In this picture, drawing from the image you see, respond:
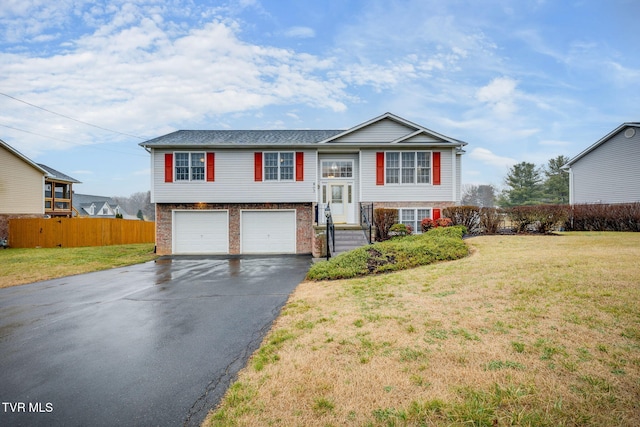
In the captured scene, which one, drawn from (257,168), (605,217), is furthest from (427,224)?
(605,217)

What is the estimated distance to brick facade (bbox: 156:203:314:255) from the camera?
15.1 meters

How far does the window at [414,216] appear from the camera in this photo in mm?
15227

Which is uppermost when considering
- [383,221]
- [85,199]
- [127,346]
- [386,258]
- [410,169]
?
[85,199]

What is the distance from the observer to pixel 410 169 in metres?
15.4

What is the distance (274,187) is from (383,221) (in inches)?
227

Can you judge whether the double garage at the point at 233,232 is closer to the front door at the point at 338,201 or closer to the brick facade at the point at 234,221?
the brick facade at the point at 234,221

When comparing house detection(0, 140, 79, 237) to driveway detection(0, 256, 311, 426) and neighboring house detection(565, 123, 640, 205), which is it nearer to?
driveway detection(0, 256, 311, 426)

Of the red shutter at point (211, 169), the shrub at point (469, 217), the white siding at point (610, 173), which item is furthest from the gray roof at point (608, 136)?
the red shutter at point (211, 169)

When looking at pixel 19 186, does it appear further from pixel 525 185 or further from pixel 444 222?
pixel 525 185

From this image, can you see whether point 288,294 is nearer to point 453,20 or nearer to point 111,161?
point 453,20

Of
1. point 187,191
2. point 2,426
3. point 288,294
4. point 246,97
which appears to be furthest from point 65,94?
point 2,426

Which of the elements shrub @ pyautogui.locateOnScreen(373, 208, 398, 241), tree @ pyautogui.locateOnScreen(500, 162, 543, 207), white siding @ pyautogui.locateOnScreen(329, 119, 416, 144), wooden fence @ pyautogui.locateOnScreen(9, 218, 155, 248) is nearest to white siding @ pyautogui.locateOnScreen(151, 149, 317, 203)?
white siding @ pyautogui.locateOnScreen(329, 119, 416, 144)

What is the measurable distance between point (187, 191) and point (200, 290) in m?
9.04

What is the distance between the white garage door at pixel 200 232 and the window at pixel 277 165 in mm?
3070
